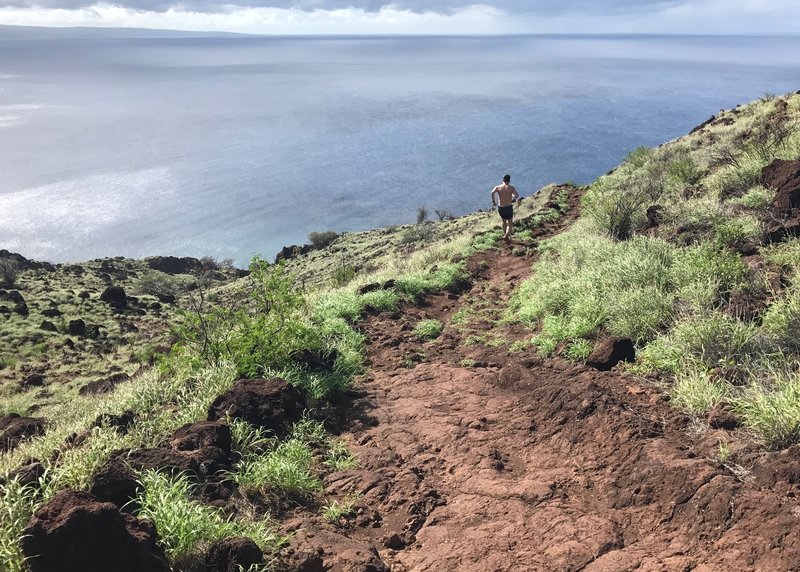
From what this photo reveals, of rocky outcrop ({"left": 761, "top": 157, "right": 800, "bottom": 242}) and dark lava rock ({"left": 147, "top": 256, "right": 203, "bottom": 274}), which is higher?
rocky outcrop ({"left": 761, "top": 157, "right": 800, "bottom": 242})

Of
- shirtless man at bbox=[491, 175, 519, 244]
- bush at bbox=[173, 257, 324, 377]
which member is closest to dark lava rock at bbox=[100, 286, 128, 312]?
shirtless man at bbox=[491, 175, 519, 244]

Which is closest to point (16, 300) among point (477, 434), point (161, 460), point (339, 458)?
point (161, 460)

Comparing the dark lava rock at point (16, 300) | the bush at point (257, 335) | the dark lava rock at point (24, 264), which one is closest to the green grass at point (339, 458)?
the bush at point (257, 335)

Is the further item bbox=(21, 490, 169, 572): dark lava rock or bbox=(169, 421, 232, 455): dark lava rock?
bbox=(169, 421, 232, 455): dark lava rock

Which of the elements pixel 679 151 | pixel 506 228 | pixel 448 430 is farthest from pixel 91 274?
pixel 448 430

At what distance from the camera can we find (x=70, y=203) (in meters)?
84.9

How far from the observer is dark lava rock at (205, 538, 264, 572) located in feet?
11.1

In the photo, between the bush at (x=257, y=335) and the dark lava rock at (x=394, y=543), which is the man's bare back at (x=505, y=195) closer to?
the bush at (x=257, y=335)

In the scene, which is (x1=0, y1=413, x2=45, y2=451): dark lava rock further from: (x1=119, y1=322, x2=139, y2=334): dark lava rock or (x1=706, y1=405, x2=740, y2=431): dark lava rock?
(x1=119, y1=322, x2=139, y2=334): dark lava rock

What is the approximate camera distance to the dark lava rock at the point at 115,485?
3844 millimetres

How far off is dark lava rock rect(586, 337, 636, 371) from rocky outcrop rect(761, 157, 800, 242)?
3366 mm

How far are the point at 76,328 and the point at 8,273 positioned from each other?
43.4ft

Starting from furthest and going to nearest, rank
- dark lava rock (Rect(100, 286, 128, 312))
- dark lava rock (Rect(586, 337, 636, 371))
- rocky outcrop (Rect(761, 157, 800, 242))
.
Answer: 1. dark lava rock (Rect(100, 286, 128, 312))
2. rocky outcrop (Rect(761, 157, 800, 242))
3. dark lava rock (Rect(586, 337, 636, 371))

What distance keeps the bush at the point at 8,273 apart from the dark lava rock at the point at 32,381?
55.5ft
